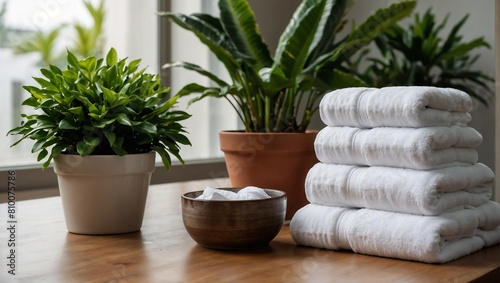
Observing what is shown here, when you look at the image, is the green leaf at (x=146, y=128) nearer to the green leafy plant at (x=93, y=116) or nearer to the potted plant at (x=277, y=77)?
the green leafy plant at (x=93, y=116)

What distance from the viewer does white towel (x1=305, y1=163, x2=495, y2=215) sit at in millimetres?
825

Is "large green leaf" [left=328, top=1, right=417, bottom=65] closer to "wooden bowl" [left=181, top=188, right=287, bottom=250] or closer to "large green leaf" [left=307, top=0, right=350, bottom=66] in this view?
"large green leaf" [left=307, top=0, right=350, bottom=66]

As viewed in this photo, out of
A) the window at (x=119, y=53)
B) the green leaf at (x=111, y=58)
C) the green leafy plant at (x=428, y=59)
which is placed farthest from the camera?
the green leafy plant at (x=428, y=59)

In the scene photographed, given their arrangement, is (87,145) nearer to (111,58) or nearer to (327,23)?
(111,58)

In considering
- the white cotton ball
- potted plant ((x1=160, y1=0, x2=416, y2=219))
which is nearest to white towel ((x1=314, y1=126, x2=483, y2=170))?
the white cotton ball

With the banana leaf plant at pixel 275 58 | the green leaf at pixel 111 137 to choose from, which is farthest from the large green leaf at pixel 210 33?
the green leaf at pixel 111 137

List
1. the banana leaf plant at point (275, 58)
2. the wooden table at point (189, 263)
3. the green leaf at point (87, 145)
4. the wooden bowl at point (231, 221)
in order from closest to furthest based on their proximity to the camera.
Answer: the wooden table at point (189, 263) → the wooden bowl at point (231, 221) → the green leaf at point (87, 145) → the banana leaf plant at point (275, 58)

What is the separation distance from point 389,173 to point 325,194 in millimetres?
108

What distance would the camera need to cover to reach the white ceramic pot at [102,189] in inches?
39.4

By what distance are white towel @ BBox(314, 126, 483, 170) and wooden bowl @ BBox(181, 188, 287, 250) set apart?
4.7 inches

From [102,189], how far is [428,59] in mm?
2148

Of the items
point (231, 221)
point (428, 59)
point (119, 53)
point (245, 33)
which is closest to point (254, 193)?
point (231, 221)

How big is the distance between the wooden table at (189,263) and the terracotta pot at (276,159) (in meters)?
0.13

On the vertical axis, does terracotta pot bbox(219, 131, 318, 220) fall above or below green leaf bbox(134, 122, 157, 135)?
below
